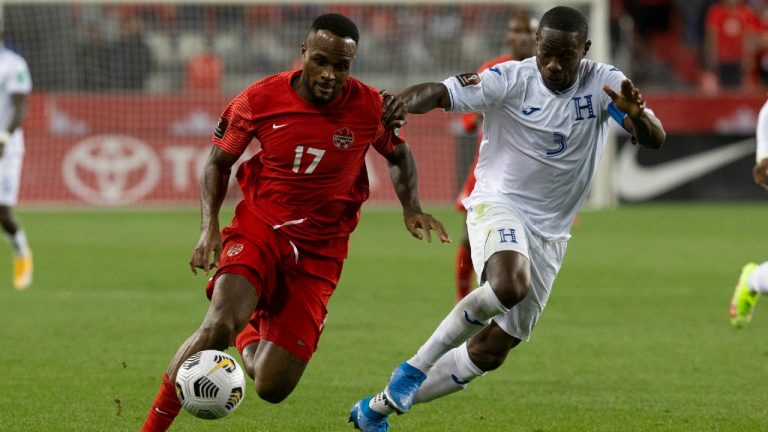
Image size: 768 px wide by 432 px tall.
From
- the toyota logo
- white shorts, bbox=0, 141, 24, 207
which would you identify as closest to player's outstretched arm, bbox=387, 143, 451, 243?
white shorts, bbox=0, 141, 24, 207

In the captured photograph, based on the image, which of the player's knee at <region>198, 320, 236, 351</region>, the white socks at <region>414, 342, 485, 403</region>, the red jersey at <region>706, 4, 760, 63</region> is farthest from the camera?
the red jersey at <region>706, 4, 760, 63</region>

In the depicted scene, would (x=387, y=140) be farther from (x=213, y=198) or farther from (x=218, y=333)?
(x=218, y=333)

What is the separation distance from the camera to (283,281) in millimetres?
6789

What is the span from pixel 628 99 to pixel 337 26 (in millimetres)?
→ 1488

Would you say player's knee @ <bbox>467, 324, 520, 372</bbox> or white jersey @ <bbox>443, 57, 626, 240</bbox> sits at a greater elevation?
white jersey @ <bbox>443, 57, 626, 240</bbox>

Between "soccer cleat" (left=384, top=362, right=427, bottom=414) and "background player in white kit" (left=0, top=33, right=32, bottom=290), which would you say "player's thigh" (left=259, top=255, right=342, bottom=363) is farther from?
"background player in white kit" (left=0, top=33, right=32, bottom=290)

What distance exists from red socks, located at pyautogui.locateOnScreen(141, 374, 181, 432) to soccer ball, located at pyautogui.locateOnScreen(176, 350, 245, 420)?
129 millimetres

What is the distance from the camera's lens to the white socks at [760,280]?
8969 mm

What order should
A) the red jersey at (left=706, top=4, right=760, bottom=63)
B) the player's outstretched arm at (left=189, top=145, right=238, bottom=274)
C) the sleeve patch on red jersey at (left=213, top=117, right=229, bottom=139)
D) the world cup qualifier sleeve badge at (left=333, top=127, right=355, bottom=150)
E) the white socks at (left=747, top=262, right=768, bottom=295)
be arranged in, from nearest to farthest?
the player's outstretched arm at (left=189, top=145, right=238, bottom=274), the sleeve patch on red jersey at (left=213, top=117, right=229, bottom=139), the world cup qualifier sleeve badge at (left=333, top=127, right=355, bottom=150), the white socks at (left=747, top=262, right=768, bottom=295), the red jersey at (left=706, top=4, right=760, bottom=63)

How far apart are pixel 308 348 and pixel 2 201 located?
771 cm

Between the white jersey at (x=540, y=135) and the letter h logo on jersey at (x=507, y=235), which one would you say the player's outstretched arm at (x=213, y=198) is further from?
the letter h logo on jersey at (x=507, y=235)

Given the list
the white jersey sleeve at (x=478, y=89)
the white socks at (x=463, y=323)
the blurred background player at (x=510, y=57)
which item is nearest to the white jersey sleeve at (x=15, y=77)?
the blurred background player at (x=510, y=57)

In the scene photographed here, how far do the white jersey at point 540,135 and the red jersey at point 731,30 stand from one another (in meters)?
20.5

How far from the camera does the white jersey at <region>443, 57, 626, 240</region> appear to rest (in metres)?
6.98
